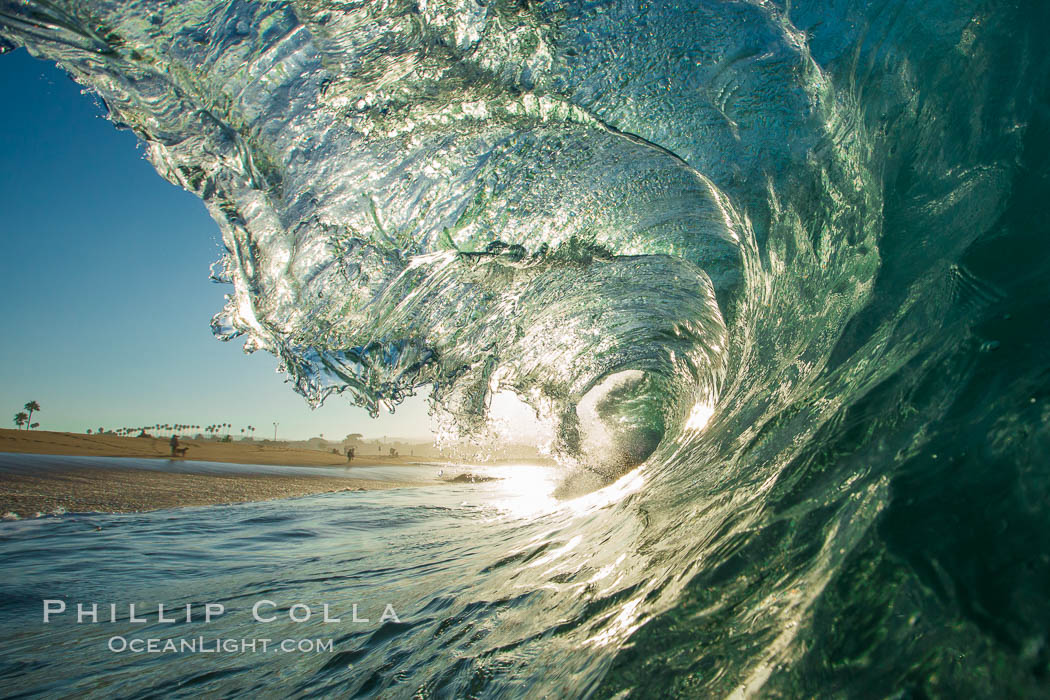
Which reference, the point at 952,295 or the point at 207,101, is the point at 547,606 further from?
the point at 207,101

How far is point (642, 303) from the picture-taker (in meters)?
5.43

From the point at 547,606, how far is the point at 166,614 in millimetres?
2023

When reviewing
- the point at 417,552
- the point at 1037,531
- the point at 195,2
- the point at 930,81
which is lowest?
the point at 417,552

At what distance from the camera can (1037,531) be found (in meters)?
0.83

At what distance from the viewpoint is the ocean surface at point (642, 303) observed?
40.9 inches

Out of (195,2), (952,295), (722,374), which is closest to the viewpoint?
(952,295)

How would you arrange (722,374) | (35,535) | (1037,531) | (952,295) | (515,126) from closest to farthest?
1. (1037,531)
2. (952,295)
3. (515,126)
4. (35,535)
5. (722,374)

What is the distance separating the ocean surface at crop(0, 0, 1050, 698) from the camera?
1.04m

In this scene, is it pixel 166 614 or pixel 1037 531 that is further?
pixel 166 614

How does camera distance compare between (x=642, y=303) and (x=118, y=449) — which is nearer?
(x=642, y=303)

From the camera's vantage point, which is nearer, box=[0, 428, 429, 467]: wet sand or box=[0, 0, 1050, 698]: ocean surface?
box=[0, 0, 1050, 698]: ocean surface

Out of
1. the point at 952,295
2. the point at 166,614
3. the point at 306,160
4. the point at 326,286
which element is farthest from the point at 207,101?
the point at 952,295

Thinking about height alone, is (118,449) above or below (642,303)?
below

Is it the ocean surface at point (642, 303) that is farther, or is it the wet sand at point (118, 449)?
the wet sand at point (118, 449)
